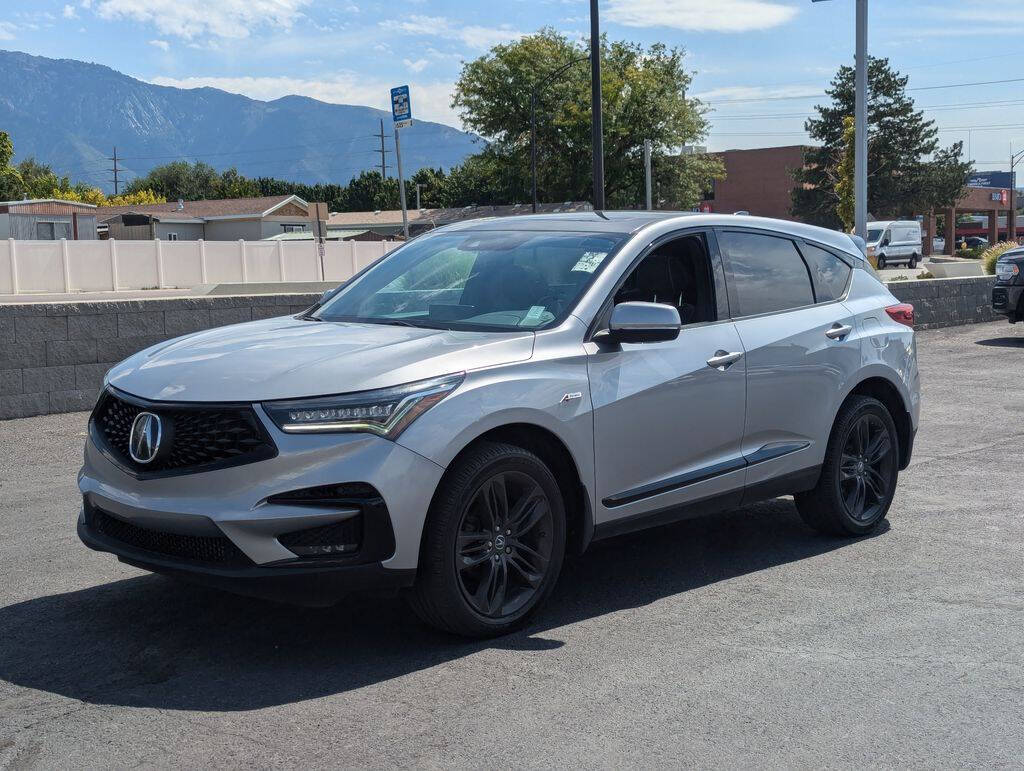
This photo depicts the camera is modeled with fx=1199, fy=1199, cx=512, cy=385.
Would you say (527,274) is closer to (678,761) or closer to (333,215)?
(678,761)

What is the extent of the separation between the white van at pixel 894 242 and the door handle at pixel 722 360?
49.2 m

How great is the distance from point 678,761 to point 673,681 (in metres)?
0.69

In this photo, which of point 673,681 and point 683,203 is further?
point 683,203

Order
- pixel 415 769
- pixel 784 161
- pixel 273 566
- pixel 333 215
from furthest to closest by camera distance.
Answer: pixel 333 215 < pixel 784 161 < pixel 273 566 < pixel 415 769

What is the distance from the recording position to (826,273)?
21.6 ft

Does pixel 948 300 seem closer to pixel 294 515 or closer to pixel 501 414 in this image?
pixel 501 414

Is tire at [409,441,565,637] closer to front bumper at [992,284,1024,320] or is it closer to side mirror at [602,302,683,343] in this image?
side mirror at [602,302,683,343]

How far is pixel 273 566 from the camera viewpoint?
165 inches

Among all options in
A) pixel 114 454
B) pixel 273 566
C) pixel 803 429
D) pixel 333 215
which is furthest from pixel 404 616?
pixel 333 215

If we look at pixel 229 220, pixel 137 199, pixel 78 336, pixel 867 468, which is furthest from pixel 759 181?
pixel 867 468

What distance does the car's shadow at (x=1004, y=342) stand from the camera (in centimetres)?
1775

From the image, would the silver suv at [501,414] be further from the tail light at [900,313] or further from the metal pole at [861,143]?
the metal pole at [861,143]

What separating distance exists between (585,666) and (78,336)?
8071 mm

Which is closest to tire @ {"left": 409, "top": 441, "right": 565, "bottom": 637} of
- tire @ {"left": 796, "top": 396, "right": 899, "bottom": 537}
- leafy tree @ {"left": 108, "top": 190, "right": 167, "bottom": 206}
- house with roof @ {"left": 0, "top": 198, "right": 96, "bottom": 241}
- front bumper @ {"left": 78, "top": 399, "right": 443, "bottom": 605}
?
front bumper @ {"left": 78, "top": 399, "right": 443, "bottom": 605}
